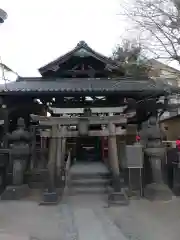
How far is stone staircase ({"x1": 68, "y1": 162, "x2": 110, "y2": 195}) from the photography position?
1227cm

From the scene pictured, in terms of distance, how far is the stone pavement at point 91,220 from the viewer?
708 centimetres

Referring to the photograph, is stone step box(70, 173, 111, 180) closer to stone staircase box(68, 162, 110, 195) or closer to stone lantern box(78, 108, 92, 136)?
stone staircase box(68, 162, 110, 195)

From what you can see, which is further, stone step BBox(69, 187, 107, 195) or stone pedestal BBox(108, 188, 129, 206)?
stone step BBox(69, 187, 107, 195)

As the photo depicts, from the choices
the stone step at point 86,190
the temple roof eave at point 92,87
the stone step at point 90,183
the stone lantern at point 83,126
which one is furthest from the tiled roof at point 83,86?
the stone step at point 86,190

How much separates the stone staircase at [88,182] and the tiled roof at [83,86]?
3231mm

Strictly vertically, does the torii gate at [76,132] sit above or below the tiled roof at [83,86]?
below

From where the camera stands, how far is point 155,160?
11.6 metres

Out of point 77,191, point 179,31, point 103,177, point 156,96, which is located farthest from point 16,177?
point 179,31

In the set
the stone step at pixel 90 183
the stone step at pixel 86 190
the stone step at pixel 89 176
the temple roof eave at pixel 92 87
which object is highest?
the temple roof eave at pixel 92 87

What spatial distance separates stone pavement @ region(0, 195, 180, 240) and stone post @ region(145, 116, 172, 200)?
1.56 feet

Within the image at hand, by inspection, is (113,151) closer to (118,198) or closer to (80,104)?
(118,198)

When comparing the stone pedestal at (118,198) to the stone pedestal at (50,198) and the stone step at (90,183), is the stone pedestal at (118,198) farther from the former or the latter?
the stone step at (90,183)

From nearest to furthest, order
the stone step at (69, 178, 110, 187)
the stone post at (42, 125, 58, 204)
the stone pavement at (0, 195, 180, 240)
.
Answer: the stone pavement at (0, 195, 180, 240), the stone post at (42, 125, 58, 204), the stone step at (69, 178, 110, 187)

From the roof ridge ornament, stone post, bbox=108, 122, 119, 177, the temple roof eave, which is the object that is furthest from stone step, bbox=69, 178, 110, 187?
the roof ridge ornament
